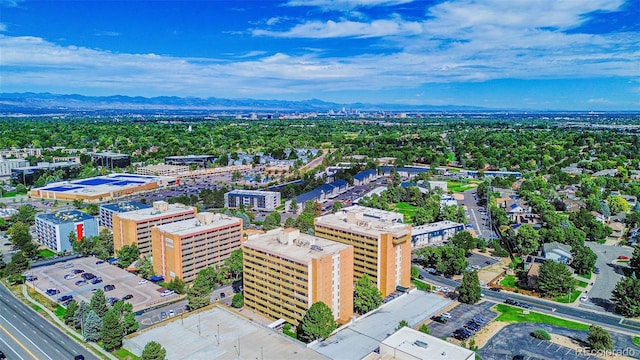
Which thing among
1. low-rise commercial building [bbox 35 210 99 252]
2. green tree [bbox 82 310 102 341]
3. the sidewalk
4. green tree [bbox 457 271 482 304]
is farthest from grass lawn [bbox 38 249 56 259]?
green tree [bbox 457 271 482 304]

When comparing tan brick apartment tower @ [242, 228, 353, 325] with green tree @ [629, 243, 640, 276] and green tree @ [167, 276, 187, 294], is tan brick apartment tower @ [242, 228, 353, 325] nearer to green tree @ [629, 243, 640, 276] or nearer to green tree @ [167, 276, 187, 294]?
green tree @ [167, 276, 187, 294]

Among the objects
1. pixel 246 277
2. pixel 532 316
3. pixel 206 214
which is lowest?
pixel 532 316

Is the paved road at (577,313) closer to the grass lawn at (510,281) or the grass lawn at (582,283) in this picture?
the grass lawn at (510,281)

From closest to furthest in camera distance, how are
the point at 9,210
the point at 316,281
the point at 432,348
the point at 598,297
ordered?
1. the point at 432,348
2. the point at 316,281
3. the point at 598,297
4. the point at 9,210

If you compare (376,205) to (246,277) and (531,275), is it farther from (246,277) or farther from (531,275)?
(246,277)

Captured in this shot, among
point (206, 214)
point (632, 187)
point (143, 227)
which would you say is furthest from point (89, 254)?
point (632, 187)

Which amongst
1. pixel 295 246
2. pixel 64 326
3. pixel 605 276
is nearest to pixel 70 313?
pixel 64 326
